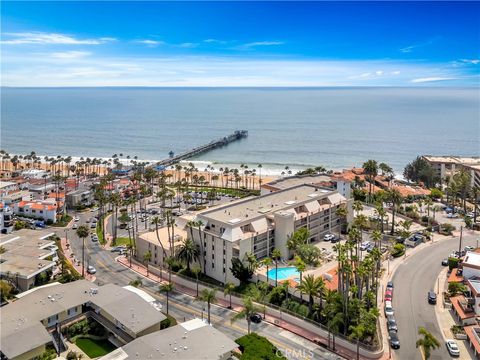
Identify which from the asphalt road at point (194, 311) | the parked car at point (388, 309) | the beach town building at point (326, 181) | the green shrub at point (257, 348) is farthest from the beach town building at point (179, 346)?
the beach town building at point (326, 181)

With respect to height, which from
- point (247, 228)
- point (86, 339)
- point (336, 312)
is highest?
point (247, 228)

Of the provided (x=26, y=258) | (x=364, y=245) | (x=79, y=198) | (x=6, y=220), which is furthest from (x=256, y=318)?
(x=79, y=198)

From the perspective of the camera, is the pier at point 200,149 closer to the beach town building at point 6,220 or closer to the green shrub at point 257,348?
the beach town building at point 6,220

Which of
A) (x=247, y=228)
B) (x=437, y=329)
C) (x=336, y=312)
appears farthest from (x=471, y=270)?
(x=247, y=228)

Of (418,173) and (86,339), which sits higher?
(418,173)

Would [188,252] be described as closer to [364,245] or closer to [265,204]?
[265,204]

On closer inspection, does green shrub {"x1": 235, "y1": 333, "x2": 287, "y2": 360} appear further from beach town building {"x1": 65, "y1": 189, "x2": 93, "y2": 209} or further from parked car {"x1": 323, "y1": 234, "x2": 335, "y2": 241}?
beach town building {"x1": 65, "y1": 189, "x2": 93, "y2": 209}

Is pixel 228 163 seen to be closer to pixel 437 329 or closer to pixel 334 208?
pixel 334 208

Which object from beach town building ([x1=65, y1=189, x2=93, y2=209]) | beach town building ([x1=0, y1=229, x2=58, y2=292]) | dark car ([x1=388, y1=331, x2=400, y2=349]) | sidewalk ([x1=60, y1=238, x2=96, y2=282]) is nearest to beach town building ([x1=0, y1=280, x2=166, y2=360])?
beach town building ([x1=0, y1=229, x2=58, y2=292])
